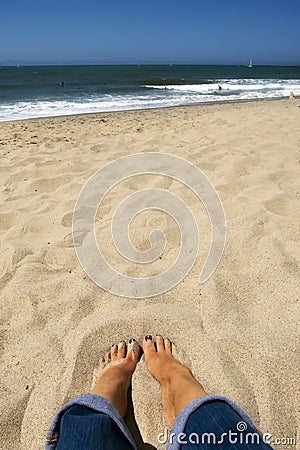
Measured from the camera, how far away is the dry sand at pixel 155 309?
123cm

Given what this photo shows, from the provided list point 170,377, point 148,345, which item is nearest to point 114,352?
point 148,345

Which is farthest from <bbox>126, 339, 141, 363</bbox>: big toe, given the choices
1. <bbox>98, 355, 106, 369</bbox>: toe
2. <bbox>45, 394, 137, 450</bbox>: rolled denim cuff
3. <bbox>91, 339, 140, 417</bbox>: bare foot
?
<bbox>45, 394, 137, 450</bbox>: rolled denim cuff

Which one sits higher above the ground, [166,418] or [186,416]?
[186,416]

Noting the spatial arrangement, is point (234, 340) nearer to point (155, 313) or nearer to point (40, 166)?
point (155, 313)

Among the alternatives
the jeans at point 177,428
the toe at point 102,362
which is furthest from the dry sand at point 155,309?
the jeans at point 177,428

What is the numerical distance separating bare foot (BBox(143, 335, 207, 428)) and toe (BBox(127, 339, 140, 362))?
0.04 meters

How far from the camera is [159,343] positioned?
1.49 meters

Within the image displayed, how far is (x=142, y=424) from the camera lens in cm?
120

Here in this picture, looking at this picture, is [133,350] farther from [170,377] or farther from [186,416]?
[186,416]

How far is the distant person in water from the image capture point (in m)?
0.97

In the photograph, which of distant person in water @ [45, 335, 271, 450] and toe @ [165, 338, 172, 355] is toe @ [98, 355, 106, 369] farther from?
toe @ [165, 338, 172, 355]

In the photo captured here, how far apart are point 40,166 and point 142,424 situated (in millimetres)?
2862

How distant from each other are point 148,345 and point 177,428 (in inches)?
18.8

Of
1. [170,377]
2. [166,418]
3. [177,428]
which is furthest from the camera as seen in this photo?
[170,377]
